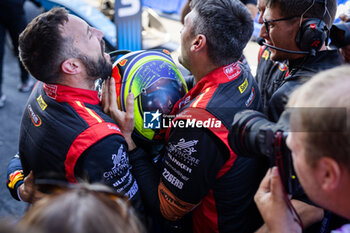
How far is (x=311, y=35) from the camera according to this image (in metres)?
1.67

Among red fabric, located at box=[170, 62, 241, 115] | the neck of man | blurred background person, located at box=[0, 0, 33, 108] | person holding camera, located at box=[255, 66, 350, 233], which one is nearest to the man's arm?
the neck of man

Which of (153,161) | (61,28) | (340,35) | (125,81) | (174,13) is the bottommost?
(174,13)

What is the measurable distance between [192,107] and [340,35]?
108cm

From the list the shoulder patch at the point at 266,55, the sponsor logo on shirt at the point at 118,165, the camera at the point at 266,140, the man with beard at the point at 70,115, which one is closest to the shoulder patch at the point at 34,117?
the man with beard at the point at 70,115

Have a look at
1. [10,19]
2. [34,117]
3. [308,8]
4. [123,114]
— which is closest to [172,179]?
[123,114]

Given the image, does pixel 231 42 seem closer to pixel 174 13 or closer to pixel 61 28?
pixel 61 28

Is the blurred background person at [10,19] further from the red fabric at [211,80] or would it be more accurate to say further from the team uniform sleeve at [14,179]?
the red fabric at [211,80]

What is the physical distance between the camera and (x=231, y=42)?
5.25 feet

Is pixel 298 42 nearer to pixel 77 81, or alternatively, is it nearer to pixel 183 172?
pixel 183 172

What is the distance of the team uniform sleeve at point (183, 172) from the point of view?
1.37 meters

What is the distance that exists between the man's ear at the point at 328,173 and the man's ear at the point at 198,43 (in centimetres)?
102

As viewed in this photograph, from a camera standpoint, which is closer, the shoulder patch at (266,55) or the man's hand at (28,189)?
the man's hand at (28,189)

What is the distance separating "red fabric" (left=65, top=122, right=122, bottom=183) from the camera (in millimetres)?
1368

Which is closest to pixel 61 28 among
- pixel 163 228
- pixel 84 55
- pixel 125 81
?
pixel 84 55
